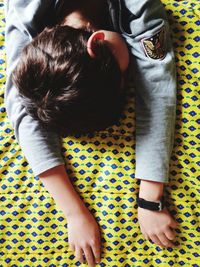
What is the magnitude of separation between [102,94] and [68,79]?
0.08 metres

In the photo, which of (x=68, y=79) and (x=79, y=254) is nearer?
(x=68, y=79)

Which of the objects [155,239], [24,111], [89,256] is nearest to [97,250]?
[89,256]

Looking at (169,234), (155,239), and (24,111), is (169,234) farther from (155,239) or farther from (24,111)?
(24,111)

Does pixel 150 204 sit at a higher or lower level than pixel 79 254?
higher

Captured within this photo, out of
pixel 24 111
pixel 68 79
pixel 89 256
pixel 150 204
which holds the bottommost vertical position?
pixel 89 256

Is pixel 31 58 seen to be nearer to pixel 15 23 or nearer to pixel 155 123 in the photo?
pixel 15 23

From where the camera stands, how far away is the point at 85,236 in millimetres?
854

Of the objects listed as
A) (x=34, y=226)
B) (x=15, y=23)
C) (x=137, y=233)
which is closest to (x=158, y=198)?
(x=137, y=233)

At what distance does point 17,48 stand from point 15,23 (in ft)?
0.19

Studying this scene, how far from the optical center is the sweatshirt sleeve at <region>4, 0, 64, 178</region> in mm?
832

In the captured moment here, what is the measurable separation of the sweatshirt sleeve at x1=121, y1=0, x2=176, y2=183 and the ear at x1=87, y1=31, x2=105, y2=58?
12 centimetres

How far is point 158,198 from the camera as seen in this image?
852mm

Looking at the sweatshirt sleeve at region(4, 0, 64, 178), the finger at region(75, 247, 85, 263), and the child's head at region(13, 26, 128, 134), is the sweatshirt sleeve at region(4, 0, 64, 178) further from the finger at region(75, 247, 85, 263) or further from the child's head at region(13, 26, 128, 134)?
the finger at region(75, 247, 85, 263)

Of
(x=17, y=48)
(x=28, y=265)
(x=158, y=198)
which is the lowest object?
(x=28, y=265)
